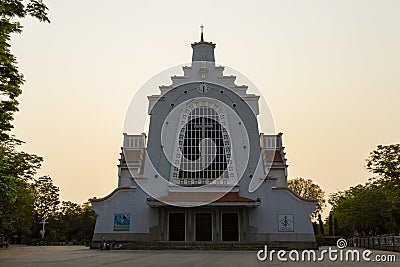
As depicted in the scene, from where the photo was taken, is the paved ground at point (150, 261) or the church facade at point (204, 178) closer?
the paved ground at point (150, 261)

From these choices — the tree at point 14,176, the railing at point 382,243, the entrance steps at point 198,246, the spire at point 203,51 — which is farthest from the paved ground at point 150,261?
the spire at point 203,51

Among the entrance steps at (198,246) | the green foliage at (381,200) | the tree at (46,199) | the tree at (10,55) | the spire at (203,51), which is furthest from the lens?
the tree at (46,199)

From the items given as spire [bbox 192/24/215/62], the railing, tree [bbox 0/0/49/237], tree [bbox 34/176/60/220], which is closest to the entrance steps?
the railing

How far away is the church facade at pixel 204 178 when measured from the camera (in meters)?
34.2

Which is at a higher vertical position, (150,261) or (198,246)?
(198,246)

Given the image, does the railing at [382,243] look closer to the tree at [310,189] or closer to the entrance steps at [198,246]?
the entrance steps at [198,246]

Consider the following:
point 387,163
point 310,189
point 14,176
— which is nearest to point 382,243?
point 387,163

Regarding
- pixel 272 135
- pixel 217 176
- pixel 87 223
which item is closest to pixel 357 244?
pixel 272 135

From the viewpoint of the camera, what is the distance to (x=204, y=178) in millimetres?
35438

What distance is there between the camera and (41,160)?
99.3ft

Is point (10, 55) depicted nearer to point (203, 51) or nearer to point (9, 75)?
point (9, 75)

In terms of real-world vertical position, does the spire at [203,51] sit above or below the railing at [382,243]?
above

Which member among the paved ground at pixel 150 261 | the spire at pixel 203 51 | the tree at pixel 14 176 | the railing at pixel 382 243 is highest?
the spire at pixel 203 51

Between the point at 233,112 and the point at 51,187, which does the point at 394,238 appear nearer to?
the point at 233,112
